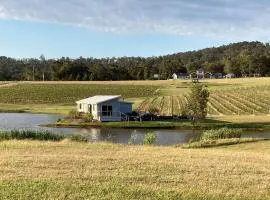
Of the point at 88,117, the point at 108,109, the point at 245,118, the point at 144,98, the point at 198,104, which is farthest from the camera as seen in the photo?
the point at 144,98

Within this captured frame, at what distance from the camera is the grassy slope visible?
11.3 m

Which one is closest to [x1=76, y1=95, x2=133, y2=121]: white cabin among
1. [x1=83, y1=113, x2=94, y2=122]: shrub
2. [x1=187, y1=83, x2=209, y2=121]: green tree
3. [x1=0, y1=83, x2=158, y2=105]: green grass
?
[x1=83, y1=113, x2=94, y2=122]: shrub

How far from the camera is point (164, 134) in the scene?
2071 inches

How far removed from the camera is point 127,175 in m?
13.4

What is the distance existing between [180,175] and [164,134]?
3898 centimetres

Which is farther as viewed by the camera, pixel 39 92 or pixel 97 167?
pixel 39 92

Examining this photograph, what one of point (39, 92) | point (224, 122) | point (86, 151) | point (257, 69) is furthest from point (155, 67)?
point (86, 151)

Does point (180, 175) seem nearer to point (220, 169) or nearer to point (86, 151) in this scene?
point (220, 169)

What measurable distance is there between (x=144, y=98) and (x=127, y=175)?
305 ft

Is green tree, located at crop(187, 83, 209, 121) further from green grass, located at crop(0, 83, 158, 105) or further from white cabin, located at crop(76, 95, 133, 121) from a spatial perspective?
green grass, located at crop(0, 83, 158, 105)

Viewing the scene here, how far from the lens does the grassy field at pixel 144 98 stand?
7581 cm

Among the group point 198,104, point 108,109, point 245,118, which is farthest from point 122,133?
point 245,118

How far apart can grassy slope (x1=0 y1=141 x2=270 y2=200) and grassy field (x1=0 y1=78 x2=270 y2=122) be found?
160 feet

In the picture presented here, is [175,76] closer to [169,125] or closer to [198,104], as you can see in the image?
[198,104]
